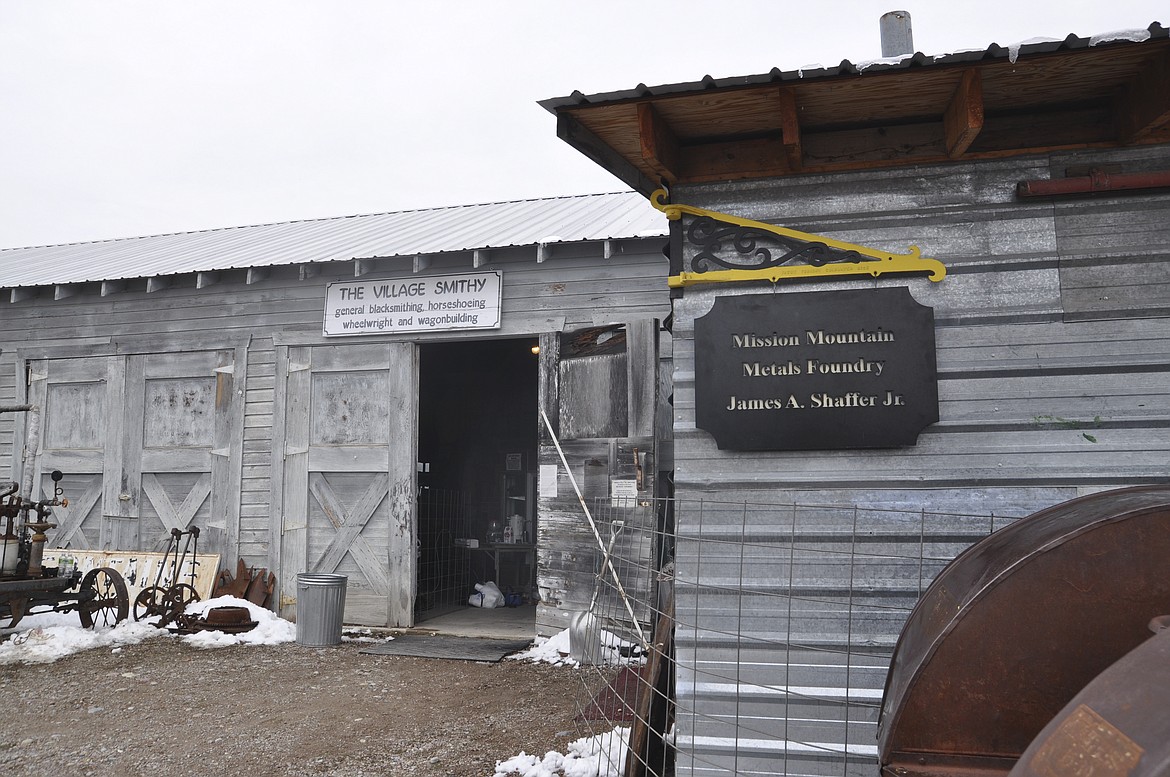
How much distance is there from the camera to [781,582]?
3.70 meters

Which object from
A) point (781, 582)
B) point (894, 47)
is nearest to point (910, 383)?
point (781, 582)

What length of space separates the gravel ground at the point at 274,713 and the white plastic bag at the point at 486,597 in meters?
3.90

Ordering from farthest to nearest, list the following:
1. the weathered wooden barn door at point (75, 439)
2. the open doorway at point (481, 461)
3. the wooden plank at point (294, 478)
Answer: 1. the open doorway at point (481, 461)
2. the weathered wooden barn door at point (75, 439)
3. the wooden plank at point (294, 478)

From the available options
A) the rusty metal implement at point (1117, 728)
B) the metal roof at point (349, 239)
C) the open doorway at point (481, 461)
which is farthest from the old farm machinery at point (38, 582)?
the rusty metal implement at point (1117, 728)

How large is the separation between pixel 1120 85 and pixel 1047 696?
8.36 feet

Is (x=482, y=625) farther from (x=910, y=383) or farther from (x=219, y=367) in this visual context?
(x=910, y=383)

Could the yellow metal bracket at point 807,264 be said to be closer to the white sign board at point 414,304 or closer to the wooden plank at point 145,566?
the white sign board at point 414,304

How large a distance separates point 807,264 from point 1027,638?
1984 millimetres

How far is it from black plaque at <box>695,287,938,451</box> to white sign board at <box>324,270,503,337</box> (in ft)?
18.4

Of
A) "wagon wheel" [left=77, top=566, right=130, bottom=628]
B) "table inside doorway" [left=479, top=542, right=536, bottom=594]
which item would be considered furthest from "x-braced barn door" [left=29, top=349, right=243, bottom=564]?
"table inside doorway" [left=479, top=542, right=536, bottom=594]

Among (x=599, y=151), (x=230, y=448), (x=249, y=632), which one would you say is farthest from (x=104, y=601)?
(x=599, y=151)

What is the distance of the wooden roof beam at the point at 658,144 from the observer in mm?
3533

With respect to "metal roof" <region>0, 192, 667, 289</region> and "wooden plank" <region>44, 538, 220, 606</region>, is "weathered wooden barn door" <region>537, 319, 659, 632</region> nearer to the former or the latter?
Answer: "metal roof" <region>0, 192, 667, 289</region>

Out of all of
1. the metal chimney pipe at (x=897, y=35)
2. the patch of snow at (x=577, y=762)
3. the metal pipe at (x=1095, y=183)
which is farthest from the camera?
the metal chimney pipe at (x=897, y=35)
